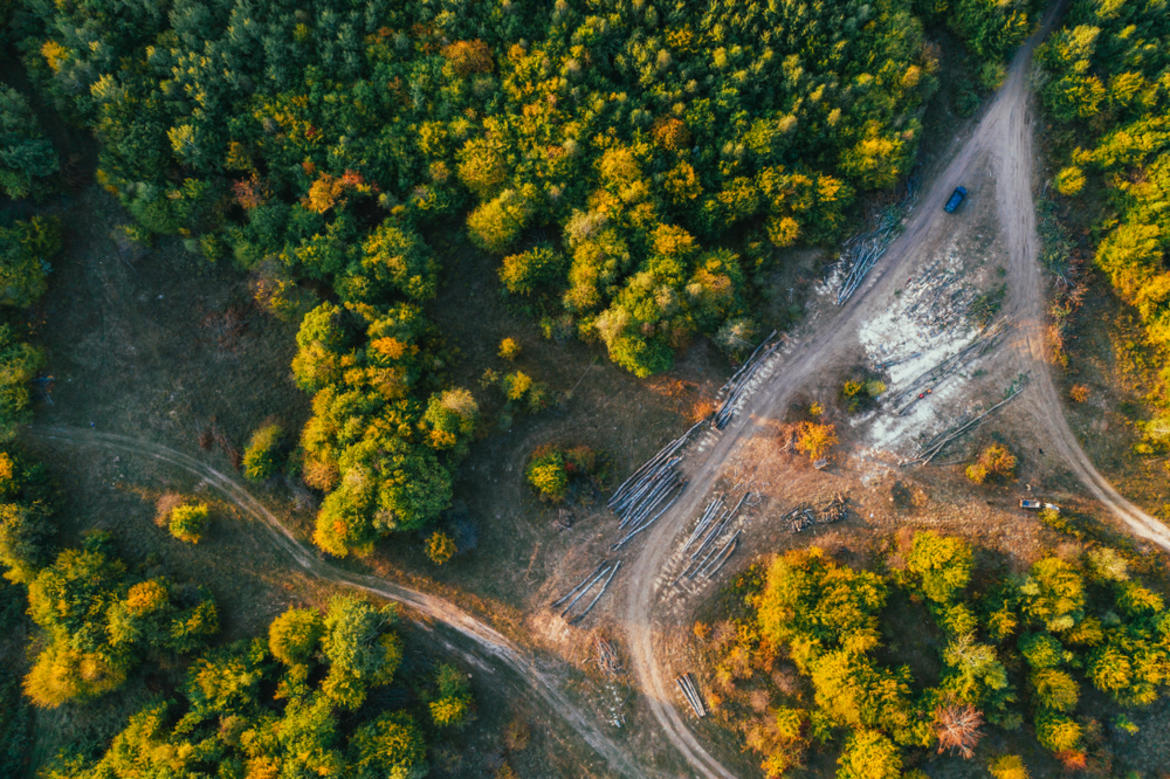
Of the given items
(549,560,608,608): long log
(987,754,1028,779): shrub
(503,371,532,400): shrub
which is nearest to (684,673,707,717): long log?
(549,560,608,608): long log

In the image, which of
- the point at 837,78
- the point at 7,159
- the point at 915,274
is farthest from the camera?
the point at 915,274

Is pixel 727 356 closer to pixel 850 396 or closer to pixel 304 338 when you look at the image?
pixel 850 396

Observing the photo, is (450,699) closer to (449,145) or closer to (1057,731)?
(449,145)

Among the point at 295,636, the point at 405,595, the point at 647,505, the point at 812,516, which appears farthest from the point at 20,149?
the point at 812,516

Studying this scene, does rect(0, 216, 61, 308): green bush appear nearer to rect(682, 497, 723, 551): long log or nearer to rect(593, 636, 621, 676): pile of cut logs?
rect(593, 636, 621, 676): pile of cut logs

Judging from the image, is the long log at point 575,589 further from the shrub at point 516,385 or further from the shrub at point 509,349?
the shrub at point 509,349

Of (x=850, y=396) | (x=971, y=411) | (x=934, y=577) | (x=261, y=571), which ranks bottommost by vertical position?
(x=934, y=577)

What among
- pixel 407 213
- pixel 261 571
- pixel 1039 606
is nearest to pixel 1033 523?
pixel 1039 606
